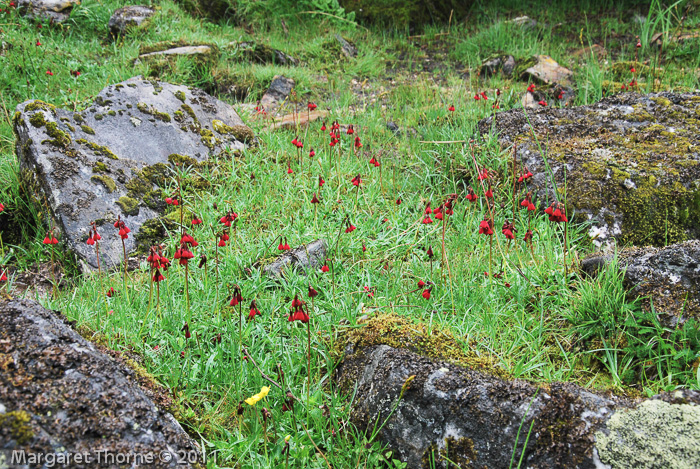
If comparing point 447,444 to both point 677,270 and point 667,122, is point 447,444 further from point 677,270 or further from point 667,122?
point 667,122

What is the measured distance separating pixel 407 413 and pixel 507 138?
3500mm

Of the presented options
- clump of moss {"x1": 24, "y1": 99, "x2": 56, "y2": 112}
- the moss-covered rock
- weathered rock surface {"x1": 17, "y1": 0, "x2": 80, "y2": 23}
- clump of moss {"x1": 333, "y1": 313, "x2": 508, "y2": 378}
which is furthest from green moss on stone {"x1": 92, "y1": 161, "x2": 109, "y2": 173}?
the moss-covered rock

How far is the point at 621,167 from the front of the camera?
409 centimetres

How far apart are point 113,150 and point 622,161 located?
4.62 meters

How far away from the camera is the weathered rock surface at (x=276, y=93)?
686cm

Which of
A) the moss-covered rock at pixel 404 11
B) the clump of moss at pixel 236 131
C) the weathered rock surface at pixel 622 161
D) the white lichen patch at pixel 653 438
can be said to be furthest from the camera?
the moss-covered rock at pixel 404 11

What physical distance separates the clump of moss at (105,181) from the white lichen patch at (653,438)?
4160mm

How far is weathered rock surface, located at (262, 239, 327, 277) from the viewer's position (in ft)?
11.4

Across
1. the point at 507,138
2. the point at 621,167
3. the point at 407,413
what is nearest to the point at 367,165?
the point at 507,138

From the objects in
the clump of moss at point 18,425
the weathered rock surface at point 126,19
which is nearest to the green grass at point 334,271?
the weathered rock surface at point 126,19

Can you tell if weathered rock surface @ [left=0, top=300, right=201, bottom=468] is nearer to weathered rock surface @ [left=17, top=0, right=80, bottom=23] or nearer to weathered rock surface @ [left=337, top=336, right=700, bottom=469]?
weathered rock surface @ [left=337, top=336, right=700, bottom=469]

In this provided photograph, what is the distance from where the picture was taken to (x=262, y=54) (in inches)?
318

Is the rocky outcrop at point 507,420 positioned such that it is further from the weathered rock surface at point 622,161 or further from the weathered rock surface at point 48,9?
the weathered rock surface at point 48,9

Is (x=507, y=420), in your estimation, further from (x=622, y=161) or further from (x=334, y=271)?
(x=622, y=161)
